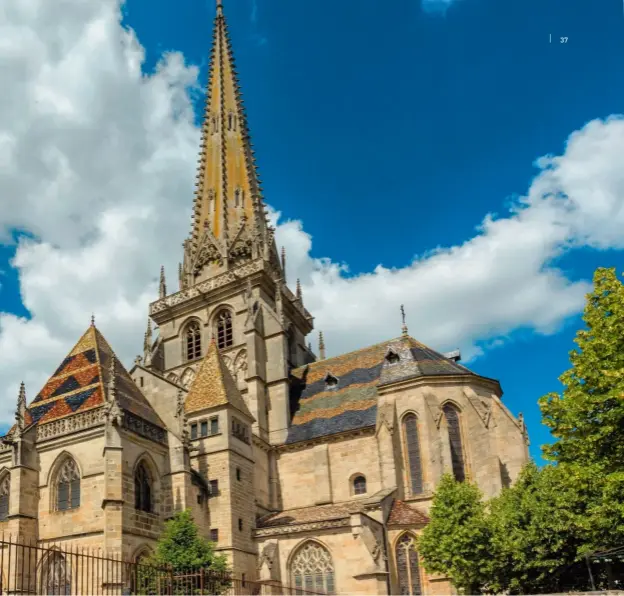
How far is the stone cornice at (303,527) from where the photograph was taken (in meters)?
25.9

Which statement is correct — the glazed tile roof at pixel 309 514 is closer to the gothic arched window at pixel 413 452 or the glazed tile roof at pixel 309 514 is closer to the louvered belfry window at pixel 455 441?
the gothic arched window at pixel 413 452

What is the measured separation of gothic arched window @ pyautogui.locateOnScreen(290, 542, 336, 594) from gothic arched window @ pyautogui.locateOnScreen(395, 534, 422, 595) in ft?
8.92

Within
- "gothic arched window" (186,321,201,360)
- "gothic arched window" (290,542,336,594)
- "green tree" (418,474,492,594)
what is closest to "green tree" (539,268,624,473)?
"green tree" (418,474,492,594)

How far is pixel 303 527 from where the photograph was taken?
26750mm

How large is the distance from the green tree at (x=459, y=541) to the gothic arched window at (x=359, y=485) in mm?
7470

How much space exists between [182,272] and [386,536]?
83.3 feet

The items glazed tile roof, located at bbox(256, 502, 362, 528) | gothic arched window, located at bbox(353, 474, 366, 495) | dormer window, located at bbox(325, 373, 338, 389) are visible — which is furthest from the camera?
dormer window, located at bbox(325, 373, 338, 389)

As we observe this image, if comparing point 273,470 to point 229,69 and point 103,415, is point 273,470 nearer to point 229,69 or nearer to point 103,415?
point 103,415

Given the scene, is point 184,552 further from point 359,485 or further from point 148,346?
point 148,346

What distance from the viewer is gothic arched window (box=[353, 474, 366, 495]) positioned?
30750 millimetres

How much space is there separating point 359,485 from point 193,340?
15.9 metres

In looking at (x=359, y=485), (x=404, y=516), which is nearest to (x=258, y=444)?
(x=359, y=485)

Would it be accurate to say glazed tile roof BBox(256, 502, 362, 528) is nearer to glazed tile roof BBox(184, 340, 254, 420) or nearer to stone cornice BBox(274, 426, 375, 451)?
stone cornice BBox(274, 426, 375, 451)

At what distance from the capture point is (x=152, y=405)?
28594mm
